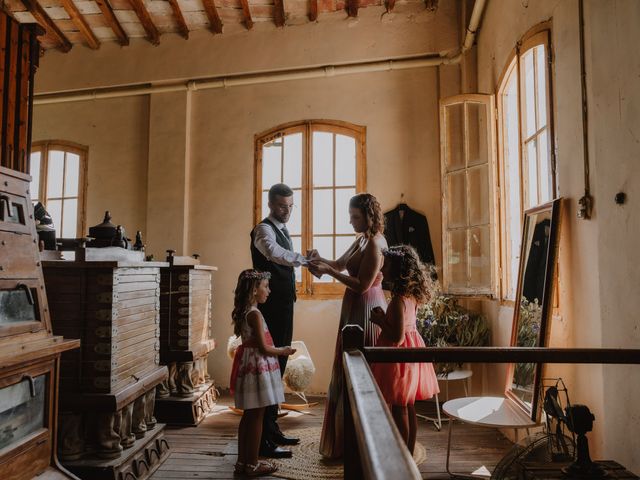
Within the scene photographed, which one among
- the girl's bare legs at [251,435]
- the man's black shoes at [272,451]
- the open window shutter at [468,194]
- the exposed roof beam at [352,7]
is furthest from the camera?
the exposed roof beam at [352,7]

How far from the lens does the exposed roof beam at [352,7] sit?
5.46 meters

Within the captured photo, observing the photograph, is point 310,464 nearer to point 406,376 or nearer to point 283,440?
point 283,440

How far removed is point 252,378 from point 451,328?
2.08 metres

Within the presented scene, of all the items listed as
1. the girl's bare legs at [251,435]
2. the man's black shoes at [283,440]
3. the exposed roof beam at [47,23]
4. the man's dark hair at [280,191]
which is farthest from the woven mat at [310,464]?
the exposed roof beam at [47,23]

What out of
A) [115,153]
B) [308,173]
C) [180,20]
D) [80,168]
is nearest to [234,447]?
[308,173]

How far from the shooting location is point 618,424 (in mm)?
2135

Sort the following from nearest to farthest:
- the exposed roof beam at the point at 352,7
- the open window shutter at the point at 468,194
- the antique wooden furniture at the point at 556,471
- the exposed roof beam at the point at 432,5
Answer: the antique wooden furniture at the point at 556,471 → the open window shutter at the point at 468,194 → the exposed roof beam at the point at 432,5 → the exposed roof beam at the point at 352,7

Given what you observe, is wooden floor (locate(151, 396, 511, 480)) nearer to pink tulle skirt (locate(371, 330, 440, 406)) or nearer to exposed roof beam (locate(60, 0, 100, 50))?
pink tulle skirt (locate(371, 330, 440, 406))

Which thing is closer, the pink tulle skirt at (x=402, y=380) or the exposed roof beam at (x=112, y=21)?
the pink tulle skirt at (x=402, y=380)

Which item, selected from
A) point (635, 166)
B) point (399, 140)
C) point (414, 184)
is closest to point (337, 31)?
point (399, 140)

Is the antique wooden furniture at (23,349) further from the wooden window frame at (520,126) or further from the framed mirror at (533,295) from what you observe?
the wooden window frame at (520,126)

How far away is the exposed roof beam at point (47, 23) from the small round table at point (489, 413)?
589cm

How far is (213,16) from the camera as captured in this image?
5.66m

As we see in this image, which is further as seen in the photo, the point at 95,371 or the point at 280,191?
the point at 280,191
